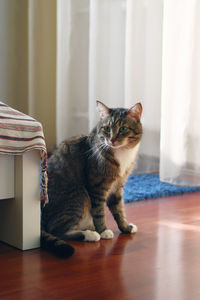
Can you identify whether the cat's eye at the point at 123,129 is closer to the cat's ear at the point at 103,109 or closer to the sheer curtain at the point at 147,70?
the cat's ear at the point at 103,109

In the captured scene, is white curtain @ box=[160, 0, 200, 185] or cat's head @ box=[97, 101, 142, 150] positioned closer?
cat's head @ box=[97, 101, 142, 150]

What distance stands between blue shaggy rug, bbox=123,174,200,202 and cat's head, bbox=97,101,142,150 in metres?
0.74

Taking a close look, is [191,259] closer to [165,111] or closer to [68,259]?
[68,259]

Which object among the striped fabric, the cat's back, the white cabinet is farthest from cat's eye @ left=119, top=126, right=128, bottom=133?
the white cabinet

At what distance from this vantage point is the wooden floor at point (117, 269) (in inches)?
49.4

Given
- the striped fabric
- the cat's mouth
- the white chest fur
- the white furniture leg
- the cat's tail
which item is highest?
the striped fabric

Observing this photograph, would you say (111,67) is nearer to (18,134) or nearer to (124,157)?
(124,157)

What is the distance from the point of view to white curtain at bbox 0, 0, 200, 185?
274 centimetres

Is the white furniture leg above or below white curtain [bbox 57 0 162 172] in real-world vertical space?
below

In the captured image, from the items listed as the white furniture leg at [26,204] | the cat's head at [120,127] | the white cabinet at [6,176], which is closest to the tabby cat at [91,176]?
the cat's head at [120,127]

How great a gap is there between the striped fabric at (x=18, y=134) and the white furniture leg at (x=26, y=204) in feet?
0.11

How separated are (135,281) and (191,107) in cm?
157

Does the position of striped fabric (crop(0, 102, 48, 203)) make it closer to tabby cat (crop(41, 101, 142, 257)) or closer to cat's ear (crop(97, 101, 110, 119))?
tabby cat (crop(41, 101, 142, 257))

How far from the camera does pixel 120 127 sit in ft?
5.81
